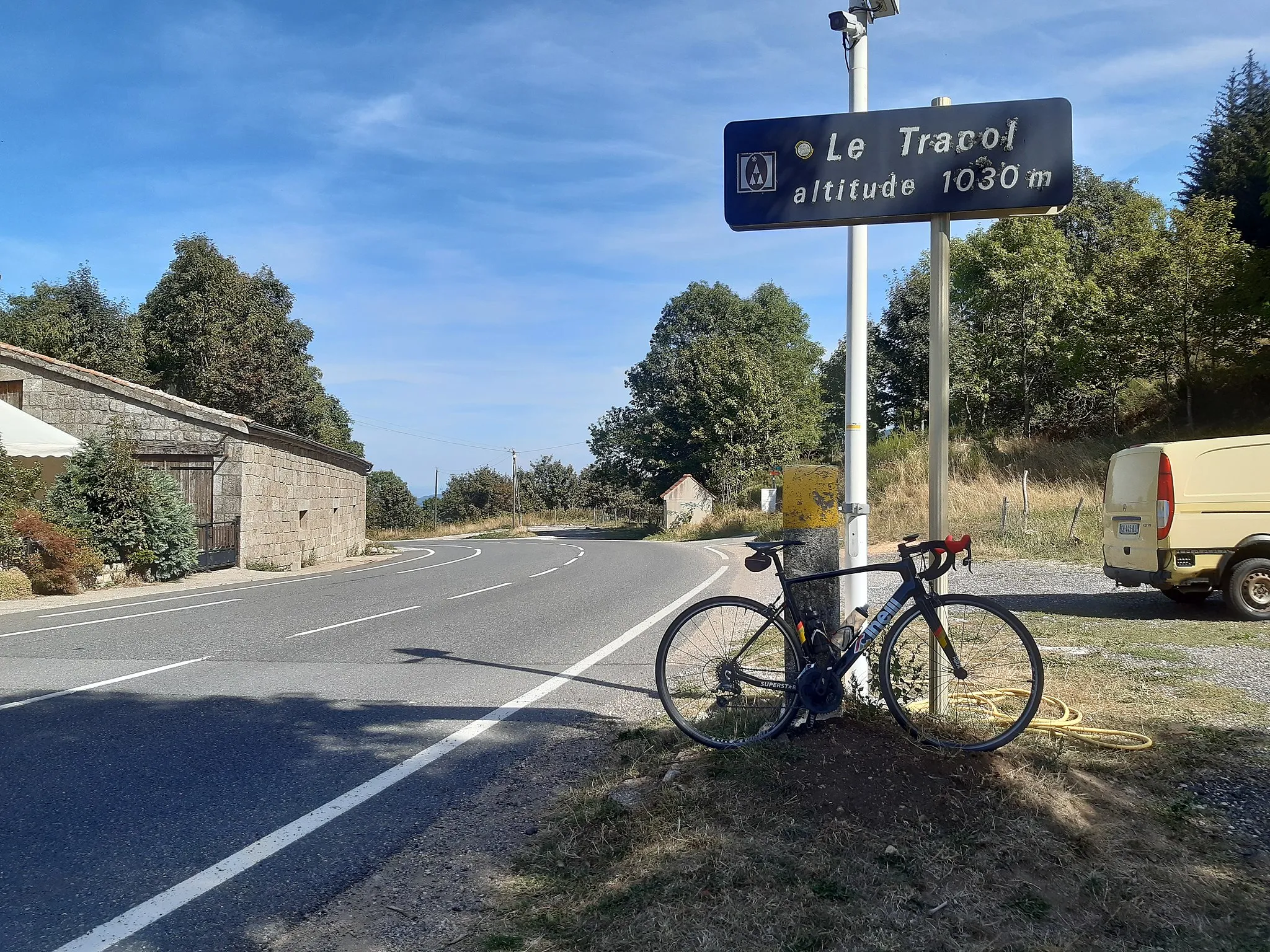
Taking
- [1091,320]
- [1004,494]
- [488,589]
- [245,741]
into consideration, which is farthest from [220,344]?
[245,741]

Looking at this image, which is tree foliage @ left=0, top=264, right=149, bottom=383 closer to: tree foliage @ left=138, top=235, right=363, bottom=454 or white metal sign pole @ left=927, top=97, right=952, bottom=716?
tree foliage @ left=138, top=235, right=363, bottom=454

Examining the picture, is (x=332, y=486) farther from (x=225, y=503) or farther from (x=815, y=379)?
(x=815, y=379)

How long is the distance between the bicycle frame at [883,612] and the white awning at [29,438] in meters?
17.3

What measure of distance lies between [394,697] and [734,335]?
56.8 metres

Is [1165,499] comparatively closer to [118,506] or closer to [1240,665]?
[1240,665]

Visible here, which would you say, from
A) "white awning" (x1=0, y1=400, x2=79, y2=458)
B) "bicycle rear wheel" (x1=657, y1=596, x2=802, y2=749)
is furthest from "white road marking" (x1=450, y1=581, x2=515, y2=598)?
"bicycle rear wheel" (x1=657, y1=596, x2=802, y2=749)


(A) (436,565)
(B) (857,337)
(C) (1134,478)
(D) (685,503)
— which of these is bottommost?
(A) (436,565)

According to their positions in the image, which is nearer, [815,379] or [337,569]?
[337,569]

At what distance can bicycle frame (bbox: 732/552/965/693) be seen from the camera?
14.6ft

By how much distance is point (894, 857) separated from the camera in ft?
10.8

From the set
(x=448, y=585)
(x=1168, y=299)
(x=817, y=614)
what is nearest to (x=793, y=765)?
(x=817, y=614)

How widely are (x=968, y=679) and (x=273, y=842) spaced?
11.1ft

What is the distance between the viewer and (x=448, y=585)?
55.2ft

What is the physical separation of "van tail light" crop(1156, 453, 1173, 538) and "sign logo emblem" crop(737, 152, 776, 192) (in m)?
6.51
